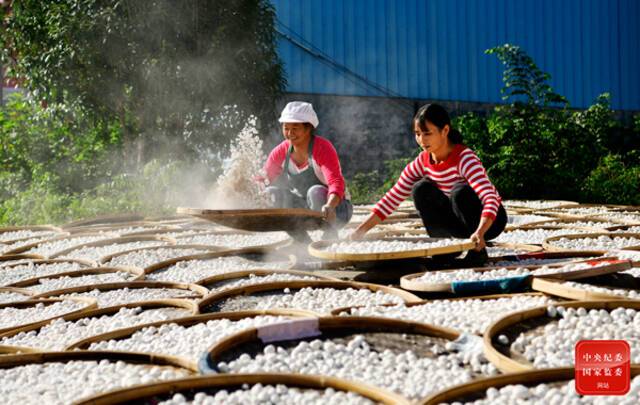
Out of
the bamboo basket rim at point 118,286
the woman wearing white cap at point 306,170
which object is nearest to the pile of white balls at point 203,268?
the bamboo basket rim at point 118,286

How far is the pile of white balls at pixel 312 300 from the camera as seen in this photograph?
235 centimetres

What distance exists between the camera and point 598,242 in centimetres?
344

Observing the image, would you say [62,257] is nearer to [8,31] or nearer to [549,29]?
[8,31]

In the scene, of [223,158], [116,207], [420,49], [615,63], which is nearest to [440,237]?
[116,207]

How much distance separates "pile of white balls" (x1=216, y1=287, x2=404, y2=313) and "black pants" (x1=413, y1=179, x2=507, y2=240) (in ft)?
2.28

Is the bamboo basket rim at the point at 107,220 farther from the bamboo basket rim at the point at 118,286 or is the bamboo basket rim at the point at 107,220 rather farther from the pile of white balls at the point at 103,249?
the bamboo basket rim at the point at 118,286

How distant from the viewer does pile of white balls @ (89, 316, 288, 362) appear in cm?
181

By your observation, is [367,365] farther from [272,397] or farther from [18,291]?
[18,291]

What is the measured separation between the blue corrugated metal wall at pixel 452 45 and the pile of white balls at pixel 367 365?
6486 millimetres

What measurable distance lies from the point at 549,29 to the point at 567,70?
2.18 feet

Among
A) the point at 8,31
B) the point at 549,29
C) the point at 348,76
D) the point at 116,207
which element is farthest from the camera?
the point at 549,29

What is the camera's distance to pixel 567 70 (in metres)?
10.0

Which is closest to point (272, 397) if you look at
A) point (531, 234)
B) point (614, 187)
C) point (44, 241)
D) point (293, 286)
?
point (293, 286)

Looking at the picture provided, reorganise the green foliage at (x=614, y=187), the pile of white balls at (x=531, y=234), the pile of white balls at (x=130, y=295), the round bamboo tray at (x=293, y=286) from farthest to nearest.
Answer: the green foliage at (x=614, y=187) < the pile of white balls at (x=531, y=234) < the pile of white balls at (x=130, y=295) < the round bamboo tray at (x=293, y=286)
